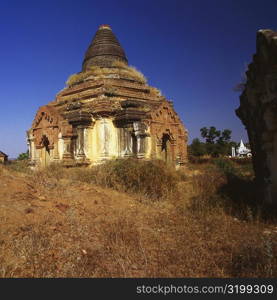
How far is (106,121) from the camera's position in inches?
449

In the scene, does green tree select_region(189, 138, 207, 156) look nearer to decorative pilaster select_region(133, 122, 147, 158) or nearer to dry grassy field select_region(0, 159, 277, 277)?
decorative pilaster select_region(133, 122, 147, 158)

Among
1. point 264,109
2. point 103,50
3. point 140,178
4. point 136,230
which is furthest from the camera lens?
point 103,50

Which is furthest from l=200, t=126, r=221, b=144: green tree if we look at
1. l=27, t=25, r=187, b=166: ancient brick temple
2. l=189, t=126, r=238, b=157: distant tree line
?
l=27, t=25, r=187, b=166: ancient brick temple

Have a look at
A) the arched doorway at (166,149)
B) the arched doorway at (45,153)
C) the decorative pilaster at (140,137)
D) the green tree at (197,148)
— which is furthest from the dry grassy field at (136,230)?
the green tree at (197,148)

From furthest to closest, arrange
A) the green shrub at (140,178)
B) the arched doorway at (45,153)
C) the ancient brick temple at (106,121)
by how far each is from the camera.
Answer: the arched doorway at (45,153)
the ancient brick temple at (106,121)
the green shrub at (140,178)

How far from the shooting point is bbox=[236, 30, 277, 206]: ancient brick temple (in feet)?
18.5

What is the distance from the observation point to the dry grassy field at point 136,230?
10.9 ft

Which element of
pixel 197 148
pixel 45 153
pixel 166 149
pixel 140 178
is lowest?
pixel 140 178

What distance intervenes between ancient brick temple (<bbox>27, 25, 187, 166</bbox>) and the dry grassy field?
11.4 ft

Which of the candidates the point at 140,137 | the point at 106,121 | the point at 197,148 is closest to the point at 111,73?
the point at 106,121

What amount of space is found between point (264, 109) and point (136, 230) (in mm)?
3870

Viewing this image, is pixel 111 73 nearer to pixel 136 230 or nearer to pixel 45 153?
pixel 45 153

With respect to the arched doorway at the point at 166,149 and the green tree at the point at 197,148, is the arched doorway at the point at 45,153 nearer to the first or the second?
the arched doorway at the point at 166,149

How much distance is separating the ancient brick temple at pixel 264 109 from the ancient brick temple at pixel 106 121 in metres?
5.09
